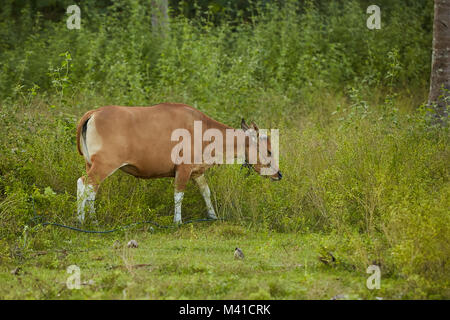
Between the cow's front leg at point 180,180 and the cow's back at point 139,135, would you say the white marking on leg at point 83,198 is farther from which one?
the cow's front leg at point 180,180

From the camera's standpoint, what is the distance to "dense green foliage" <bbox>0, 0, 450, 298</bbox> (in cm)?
633

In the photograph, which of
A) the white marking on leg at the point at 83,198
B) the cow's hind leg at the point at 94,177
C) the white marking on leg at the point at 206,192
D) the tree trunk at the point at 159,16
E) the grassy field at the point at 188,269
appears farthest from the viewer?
the tree trunk at the point at 159,16

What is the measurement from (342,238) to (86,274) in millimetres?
2471

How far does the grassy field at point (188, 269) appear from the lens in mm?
5238

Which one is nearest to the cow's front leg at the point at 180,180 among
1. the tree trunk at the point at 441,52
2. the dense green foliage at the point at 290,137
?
the dense green foliage at the point at 290,137

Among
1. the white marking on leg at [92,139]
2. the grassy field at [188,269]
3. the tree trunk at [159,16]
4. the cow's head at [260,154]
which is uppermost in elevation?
the tree trunk at [159,16]

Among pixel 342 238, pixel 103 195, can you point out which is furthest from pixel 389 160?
pixel 103 195

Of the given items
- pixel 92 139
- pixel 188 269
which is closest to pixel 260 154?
pixel 92 139

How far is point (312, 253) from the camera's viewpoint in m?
6.61

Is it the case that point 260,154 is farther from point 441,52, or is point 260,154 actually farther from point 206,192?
point 441,52

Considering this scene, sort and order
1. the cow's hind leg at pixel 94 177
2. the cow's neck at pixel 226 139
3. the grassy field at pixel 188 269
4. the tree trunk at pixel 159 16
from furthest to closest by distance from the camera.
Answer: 1. the tree trunk at pixel 159 16
2. the cow's neck at pixel 226 139
3. the cow's hind leg at pixel 94 177
4. the grassy field at pixel 188 269

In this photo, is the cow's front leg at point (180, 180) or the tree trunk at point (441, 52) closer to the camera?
the cow's front leg at point (180, 180)

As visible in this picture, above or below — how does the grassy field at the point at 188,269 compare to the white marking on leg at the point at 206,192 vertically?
below

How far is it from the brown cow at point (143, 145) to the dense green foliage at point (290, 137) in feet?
0.85
